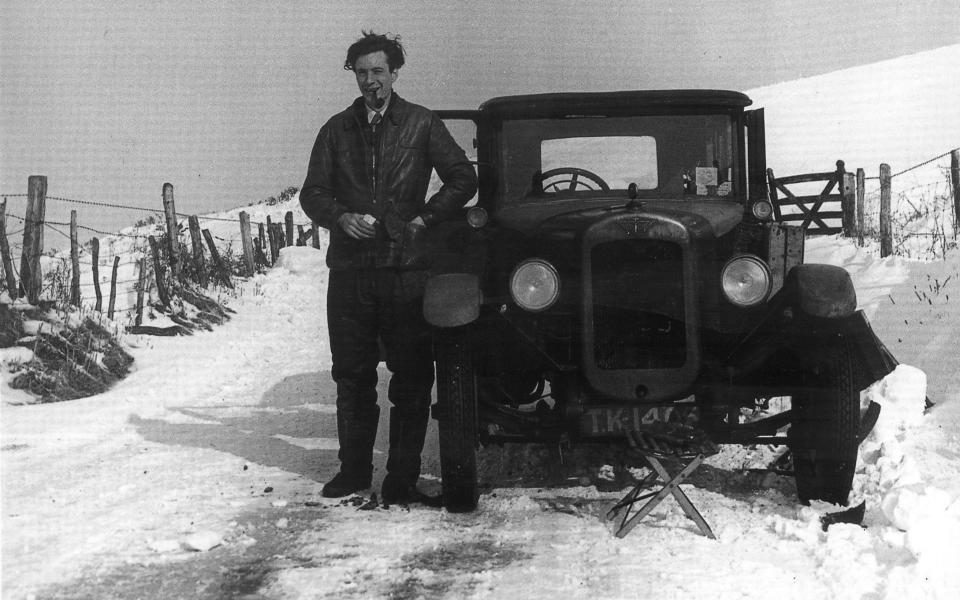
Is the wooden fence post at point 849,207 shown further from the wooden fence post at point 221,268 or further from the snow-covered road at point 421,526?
the snow-covered road at point 421,526

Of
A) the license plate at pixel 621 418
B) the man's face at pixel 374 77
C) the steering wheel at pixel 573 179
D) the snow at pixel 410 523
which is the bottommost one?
the snow at pixel 410 523

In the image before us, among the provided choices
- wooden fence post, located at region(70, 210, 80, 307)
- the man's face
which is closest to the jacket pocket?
the man's face

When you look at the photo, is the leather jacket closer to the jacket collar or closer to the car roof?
the jacket collar

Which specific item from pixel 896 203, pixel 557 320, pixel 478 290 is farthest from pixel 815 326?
pixel 896 203

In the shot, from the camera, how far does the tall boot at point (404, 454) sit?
4.66m

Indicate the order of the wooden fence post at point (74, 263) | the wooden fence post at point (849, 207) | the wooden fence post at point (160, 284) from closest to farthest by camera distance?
the wooden fence post at point (74, 263) → the wooden fence post at point (160, 284) → the wooden fence post at point (849, 207)

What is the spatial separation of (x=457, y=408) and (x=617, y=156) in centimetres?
193

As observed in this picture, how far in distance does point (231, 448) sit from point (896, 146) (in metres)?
34.5

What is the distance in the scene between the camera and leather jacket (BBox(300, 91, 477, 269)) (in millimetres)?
4781

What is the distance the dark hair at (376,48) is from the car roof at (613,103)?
0.74m

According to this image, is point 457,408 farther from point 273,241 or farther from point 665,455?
point 273,241

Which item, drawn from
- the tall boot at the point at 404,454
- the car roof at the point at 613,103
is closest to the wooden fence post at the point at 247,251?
the car roof at the point at 613,103

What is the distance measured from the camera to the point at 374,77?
4809mm

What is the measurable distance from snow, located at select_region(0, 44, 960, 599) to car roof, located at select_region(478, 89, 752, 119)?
Result: 6.41ft
